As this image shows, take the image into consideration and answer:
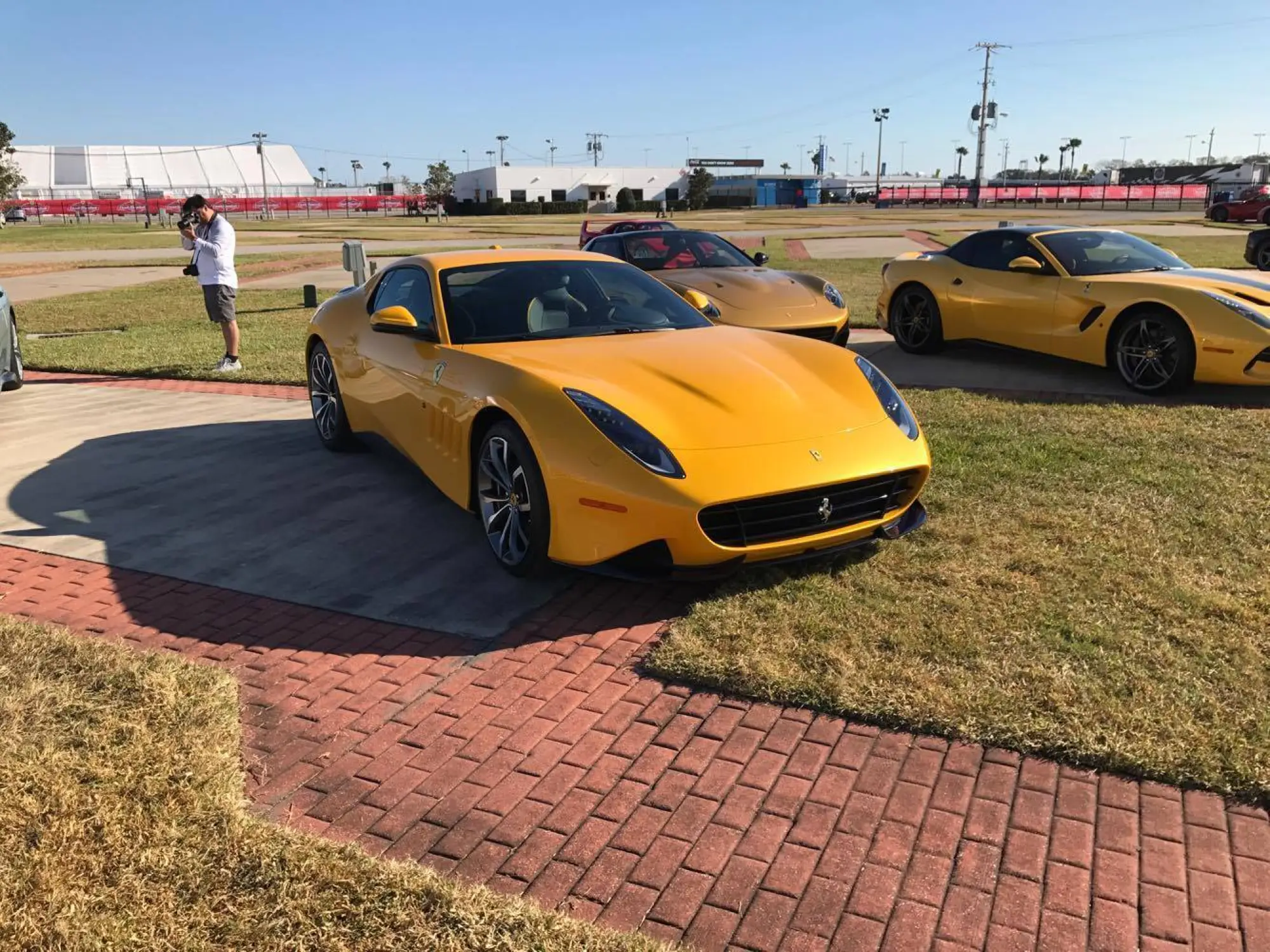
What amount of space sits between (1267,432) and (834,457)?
4017 mm

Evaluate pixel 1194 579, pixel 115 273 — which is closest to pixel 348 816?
pixel 1194 579

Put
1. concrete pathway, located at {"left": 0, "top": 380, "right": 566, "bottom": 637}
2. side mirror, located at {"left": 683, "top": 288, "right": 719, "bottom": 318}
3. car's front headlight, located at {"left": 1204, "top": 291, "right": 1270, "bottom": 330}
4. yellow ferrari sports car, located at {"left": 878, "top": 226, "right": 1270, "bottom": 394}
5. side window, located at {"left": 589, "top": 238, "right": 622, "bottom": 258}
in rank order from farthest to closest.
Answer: side window, located at {"left": 589, "top": 238, "right": 622, "bottom": 258}, yellow ferrari sports car, located at {"left": 878, "top": 226, "right": 1270, "bottom": 394}, car's front headlight, located at {"left": 1204, "top": 291, "right": 1270, "bottom": 330}, side mirror, located at {"left": 683, "top": 288, "right": 719, "bottom": 318}, concrete pathway, located at {"left": 0, "top": 380, "right": 566, "bottom": 637}

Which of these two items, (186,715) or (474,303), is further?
(474,303)

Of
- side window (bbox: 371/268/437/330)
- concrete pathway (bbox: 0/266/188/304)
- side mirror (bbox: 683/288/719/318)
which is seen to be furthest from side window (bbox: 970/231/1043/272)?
concrete pathway (bbox: 0/266/188/304)

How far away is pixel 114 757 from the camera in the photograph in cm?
307

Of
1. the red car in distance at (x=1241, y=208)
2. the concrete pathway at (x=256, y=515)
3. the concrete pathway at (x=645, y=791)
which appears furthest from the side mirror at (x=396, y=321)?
the red car in distance at (x=1241, y=208)

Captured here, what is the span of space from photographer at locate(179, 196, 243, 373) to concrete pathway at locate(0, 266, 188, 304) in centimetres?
911

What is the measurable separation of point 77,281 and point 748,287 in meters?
17.4

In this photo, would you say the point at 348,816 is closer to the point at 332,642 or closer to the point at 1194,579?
the point at 332,642

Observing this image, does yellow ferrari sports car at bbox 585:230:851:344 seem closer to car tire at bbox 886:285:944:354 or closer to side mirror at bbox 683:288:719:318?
car tire at bbox 886:285:944:354

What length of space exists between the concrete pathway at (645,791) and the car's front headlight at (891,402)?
1.27 metres

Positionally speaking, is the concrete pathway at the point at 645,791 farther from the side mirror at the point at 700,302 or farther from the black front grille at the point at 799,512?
the side mirror at the point at 700,302

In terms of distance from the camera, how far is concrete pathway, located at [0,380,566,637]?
447 centimetres

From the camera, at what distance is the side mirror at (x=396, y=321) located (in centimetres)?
504
